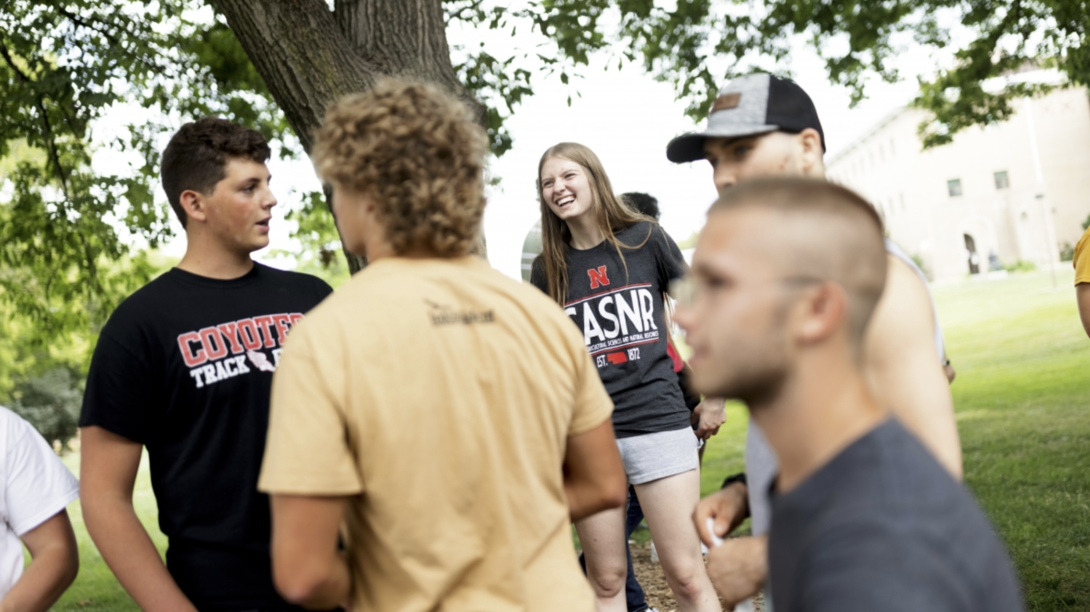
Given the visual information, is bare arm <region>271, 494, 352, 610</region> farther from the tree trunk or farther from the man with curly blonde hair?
the tree trunk

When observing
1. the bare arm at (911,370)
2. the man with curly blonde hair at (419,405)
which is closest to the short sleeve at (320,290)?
the man with curly blonde hair at (419,405)

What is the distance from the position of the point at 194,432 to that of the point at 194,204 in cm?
73

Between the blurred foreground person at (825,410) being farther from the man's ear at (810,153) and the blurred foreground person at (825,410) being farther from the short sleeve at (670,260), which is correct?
the short sleeve at (670,260)

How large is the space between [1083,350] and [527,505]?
66.0 ft

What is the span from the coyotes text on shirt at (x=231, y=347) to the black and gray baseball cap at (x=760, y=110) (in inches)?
51.7

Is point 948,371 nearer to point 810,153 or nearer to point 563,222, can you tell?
point 810,153

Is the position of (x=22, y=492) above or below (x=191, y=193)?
below

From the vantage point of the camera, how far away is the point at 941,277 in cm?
6109

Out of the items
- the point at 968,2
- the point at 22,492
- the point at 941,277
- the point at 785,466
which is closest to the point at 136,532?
the point at 22,492

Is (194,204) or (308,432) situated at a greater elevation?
(194,204)

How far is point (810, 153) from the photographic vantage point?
6.73ft

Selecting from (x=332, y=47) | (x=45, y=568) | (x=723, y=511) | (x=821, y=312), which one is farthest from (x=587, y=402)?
(x=332, y=47)

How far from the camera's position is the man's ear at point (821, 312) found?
4.34 feet

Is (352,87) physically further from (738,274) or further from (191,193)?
(738,274)
